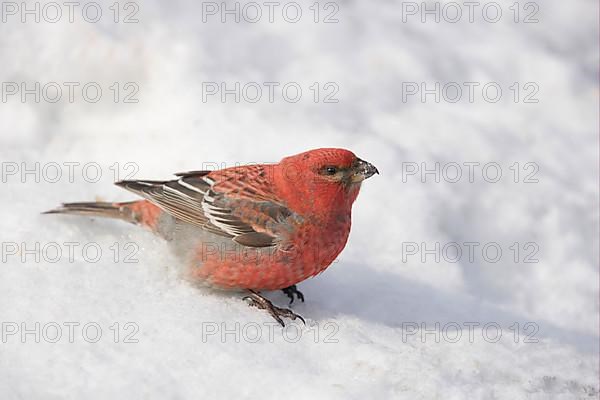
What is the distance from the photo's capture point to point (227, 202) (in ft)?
14.9

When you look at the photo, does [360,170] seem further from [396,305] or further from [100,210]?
[100,210]

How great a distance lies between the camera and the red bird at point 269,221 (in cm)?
430

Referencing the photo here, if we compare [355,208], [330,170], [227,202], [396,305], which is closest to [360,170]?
[330,170]

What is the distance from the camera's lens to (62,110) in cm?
581

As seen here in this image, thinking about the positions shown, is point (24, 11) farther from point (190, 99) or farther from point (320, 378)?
point (320, 378)

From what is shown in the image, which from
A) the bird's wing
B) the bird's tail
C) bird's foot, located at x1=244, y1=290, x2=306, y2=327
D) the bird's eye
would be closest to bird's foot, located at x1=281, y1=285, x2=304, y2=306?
bird's foot, located at x1=244, y1=290, x2=306, y2=327

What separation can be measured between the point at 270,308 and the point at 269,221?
438 mm

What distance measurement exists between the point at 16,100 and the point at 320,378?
316 cm

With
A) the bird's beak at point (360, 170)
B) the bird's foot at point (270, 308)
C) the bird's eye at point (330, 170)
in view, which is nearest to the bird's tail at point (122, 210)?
the bird's foot at point (270, 308)

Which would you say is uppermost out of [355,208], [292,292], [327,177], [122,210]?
[327,177]

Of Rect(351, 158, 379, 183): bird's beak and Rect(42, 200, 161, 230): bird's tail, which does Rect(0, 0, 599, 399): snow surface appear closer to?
Rect(42, 200, 161, 230): bird's tail

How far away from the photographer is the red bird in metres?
4.30

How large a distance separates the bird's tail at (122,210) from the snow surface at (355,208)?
7cm

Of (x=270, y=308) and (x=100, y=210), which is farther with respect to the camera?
(x=100, y=210)
